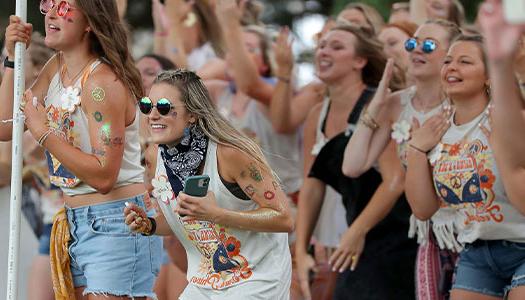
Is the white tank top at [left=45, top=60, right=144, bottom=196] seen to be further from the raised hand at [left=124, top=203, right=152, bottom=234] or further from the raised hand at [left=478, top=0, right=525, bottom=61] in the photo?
the raised hand at [left=478, top=0, right=525, bottom=61]

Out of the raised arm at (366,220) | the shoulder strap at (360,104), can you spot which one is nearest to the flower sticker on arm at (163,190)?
the raised arm at (366,220)

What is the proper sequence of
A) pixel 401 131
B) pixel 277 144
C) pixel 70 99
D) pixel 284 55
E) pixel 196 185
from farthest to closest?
pixel 277 144
pixel 284 55
pixel 401 131
pixel 70 99
pixel 196 185

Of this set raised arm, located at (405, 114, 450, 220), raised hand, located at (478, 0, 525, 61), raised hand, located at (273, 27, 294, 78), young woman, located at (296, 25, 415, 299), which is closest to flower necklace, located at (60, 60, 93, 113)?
raised arm, located at (405, 114, 450, 220)

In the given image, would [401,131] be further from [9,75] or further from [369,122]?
[9,75]

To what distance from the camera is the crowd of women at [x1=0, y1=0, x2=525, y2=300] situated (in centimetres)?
541

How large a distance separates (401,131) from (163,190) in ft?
5.56

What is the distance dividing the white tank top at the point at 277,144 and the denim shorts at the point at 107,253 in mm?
2667

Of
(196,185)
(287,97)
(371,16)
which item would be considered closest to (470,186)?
(196,185)

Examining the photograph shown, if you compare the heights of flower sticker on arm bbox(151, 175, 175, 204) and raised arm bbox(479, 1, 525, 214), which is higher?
raised arm bbox(479, 1, 525, 214)

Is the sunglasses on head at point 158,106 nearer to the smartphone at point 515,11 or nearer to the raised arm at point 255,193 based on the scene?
the raised arm at point 255,193

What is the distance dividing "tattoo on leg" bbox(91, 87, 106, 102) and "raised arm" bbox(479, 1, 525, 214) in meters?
1.72

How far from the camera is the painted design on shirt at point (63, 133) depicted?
557 cm

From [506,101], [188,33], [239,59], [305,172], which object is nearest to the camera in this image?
[506,101]

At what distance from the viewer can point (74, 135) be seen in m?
5.58
